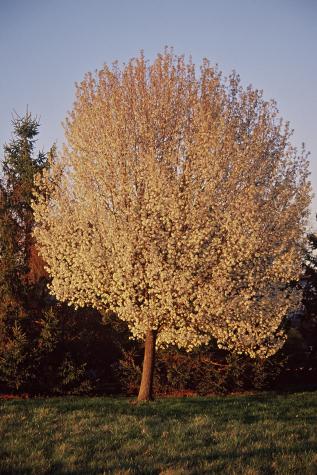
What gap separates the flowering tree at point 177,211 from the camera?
52.6 ft

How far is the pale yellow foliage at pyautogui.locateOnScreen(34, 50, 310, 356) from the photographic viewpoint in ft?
52.6

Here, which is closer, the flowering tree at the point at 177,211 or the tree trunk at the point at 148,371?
the flowering tree at the point at 177,211

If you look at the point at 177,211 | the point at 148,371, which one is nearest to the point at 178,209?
the point at 177,211

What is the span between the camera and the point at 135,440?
34.7ft

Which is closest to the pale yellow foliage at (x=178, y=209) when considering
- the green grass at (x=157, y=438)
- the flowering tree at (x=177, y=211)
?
the flowering tree at (x=177, y=211)

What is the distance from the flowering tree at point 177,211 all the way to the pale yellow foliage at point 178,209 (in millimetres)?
56

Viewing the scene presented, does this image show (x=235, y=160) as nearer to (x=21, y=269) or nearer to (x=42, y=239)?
(x=42, y=239)

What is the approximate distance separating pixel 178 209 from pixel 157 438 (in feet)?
24.5

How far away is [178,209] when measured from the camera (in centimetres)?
1582

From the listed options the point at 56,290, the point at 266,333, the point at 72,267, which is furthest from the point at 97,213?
the point at 266,333

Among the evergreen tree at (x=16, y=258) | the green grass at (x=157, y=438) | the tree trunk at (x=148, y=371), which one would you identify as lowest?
the green grass at (x=157, y=438)

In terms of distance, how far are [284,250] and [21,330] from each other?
37.7ft

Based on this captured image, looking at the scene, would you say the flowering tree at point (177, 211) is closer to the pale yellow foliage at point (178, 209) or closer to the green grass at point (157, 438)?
the pale yellow foliage at point (178, 209)

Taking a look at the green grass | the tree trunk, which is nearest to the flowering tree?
the tree trunk
